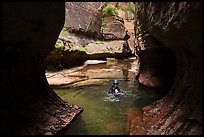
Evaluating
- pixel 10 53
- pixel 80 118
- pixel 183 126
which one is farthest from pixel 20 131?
pixel 183 126

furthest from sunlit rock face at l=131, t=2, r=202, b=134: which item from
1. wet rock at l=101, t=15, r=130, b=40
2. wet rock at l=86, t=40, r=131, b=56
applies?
wet rock at l=101, t=15, r=130, b=40

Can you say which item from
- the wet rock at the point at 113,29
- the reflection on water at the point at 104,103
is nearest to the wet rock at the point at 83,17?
the wet rock at the point at 113,29

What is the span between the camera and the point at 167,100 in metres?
6.62

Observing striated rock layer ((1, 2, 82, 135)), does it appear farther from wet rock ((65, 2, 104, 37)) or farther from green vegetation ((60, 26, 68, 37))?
wet rock ((65, 2, 104, 37))

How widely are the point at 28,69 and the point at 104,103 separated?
3.20 metres

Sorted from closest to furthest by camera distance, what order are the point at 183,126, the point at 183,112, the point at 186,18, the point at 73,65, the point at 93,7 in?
the point at 186,18, the point at 183,126, the point at 183,112, the point at 73,65, the point at 93,7

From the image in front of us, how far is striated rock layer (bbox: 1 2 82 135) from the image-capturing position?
4.25m

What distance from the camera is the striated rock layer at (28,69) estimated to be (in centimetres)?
425

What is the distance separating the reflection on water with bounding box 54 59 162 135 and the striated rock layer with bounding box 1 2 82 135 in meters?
0.51

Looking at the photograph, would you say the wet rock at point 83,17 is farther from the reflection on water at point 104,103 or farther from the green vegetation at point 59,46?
the reflection on water at point 104,103

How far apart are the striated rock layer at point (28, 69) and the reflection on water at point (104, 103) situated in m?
0.51

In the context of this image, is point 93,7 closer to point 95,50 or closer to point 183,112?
point 95,50

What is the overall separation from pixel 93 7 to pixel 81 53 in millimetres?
5609

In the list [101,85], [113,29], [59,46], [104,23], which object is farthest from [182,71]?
[104,23]
